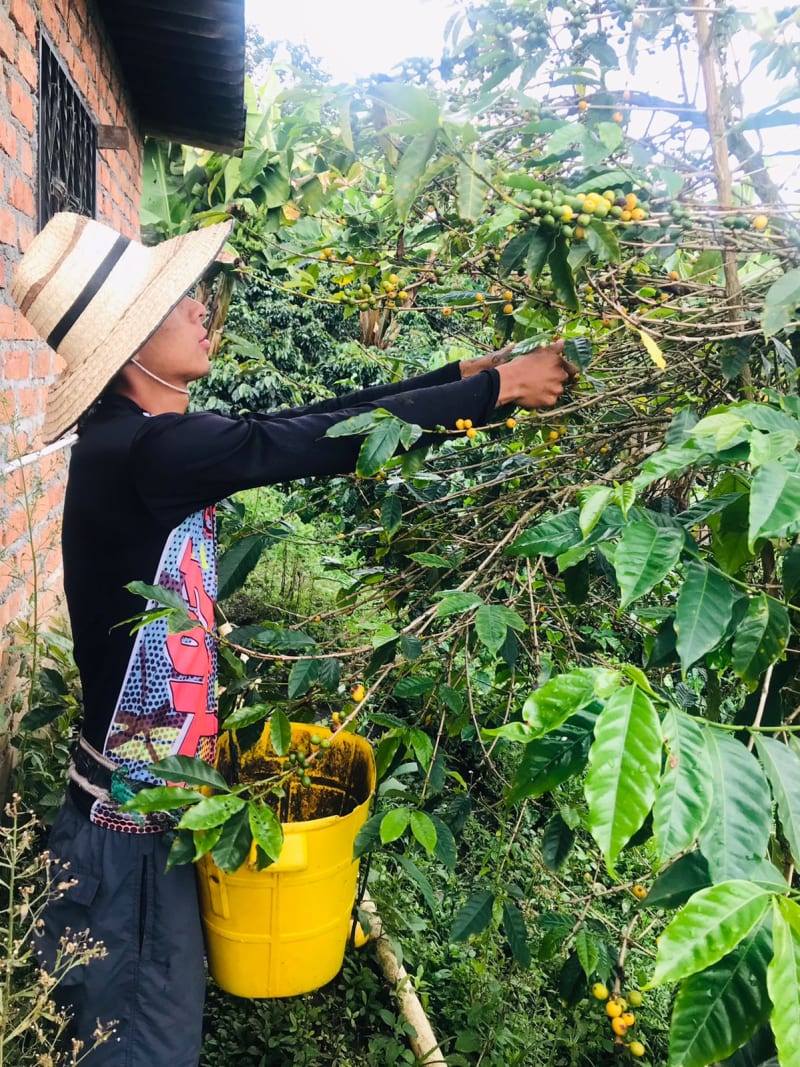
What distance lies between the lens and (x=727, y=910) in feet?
2.07

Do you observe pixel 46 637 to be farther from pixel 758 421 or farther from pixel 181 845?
pixel 758 421

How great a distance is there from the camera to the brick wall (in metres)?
2.18

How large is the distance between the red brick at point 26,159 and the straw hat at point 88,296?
75 centimetres

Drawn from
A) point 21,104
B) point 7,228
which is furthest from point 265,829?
point 21,104

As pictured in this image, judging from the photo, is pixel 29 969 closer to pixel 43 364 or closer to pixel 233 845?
pixel 233 845

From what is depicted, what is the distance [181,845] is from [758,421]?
3.51 ft

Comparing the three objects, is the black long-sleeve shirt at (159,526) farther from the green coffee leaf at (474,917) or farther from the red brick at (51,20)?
the red brick at (51,20)

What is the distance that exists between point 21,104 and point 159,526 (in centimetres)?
152

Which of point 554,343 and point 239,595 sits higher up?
point 554,343

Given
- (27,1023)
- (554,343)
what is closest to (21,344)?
(554,343)

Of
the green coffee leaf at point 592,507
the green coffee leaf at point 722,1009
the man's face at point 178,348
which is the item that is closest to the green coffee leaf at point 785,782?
the green coffee leaf at point 722,1009


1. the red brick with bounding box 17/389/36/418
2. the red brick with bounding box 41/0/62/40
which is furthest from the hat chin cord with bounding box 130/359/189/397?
the red brick with bounding box 41/0/62/40

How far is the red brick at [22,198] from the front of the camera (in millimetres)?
2264

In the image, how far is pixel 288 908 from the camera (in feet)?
5.33
